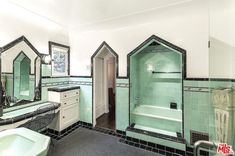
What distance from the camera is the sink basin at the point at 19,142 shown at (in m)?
1.03

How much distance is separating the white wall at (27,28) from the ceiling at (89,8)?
0.18 meters

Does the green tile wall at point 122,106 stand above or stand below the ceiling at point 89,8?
below

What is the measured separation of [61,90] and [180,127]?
255cm

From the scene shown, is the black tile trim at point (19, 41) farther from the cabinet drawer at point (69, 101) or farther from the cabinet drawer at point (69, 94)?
the cabinet drawer at point (69, 101)

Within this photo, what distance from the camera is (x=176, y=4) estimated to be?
195cm

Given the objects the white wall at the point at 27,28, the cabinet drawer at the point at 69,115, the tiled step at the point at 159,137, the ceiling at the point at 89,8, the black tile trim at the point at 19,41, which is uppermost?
the ceiling at the point at 89,8

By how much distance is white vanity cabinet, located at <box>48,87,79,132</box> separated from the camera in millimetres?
Result: 2752

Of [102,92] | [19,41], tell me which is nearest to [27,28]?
[19,41]

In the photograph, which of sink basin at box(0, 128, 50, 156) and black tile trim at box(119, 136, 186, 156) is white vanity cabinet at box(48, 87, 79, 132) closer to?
black tile trim at box(119, 136, 186, 156)

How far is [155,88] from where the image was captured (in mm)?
3377

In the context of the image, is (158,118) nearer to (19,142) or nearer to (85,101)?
(85,101)

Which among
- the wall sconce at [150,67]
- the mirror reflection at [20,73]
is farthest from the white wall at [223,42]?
the mirror reflection at [20,73]

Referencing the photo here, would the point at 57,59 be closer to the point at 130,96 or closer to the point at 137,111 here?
the point at 130,96

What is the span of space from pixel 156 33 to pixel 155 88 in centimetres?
145
